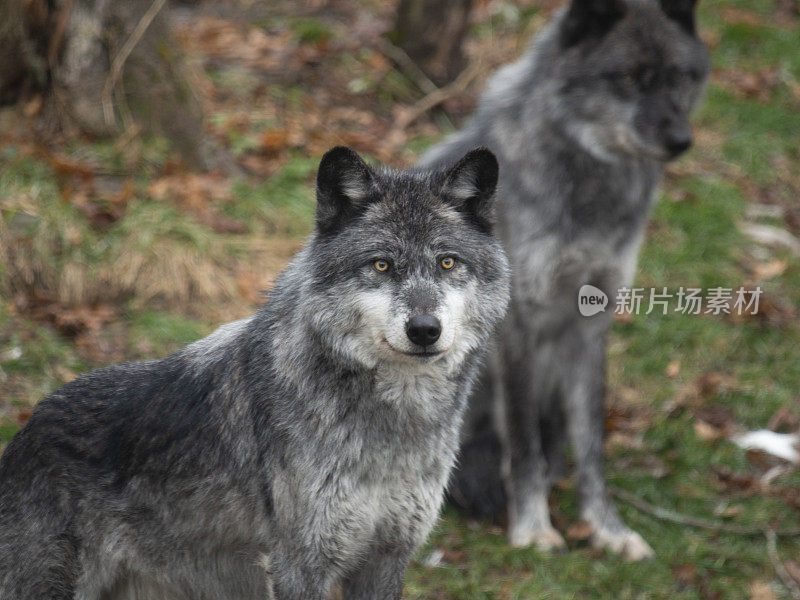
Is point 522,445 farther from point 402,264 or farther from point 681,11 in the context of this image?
point 681,11

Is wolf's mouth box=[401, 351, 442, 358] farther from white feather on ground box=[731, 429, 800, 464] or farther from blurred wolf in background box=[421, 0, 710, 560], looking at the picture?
white feather on ground box=[731, 429, 800, 464]

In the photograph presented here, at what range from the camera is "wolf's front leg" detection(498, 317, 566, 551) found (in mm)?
5930

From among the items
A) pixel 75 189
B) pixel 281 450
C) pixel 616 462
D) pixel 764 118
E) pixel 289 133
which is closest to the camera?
pixel 281 450

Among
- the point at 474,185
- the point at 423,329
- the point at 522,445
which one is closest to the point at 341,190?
the point at 474,185

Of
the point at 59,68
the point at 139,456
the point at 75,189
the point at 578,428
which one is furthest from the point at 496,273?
the point at 59,68

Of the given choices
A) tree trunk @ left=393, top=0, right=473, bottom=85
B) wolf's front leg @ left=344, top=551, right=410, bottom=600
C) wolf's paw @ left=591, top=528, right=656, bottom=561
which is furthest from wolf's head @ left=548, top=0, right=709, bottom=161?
tree trunk @ left=393, top=0, right=473, bottom=85

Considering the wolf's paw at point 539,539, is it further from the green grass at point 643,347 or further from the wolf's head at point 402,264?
the wolf's head at point 402,264

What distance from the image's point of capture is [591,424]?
611cm

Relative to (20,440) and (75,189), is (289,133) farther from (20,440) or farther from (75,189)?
(20,440)

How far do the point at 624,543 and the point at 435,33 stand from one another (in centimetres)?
633

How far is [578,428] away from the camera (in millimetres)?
6160

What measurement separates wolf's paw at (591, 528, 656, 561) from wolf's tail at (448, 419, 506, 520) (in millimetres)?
691

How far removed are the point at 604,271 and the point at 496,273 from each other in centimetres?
222

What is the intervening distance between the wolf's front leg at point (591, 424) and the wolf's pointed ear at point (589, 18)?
184 cm
